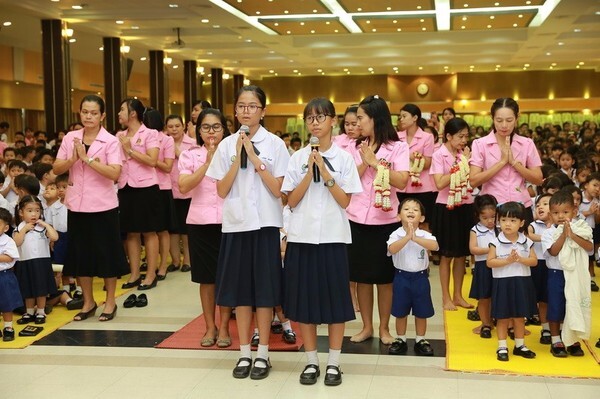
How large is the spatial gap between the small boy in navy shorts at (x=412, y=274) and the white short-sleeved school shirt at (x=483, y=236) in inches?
25.5

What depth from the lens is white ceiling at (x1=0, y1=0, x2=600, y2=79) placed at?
1566 cm

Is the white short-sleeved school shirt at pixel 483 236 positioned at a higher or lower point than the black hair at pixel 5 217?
lower

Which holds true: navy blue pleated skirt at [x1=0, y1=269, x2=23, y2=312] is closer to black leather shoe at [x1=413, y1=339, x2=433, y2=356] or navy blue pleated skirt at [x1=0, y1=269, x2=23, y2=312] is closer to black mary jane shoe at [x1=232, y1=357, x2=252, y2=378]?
black mary jane shoe at [x1=232, y1=357, x2=252, y2=378]

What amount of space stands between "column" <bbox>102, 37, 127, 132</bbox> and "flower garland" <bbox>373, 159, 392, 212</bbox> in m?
15.1

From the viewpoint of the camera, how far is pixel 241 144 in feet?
16.1

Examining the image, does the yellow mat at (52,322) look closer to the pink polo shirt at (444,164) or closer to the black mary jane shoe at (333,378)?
the black mary jane shoe at (333,378)

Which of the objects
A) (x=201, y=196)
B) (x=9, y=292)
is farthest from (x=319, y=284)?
(x=9, y=292)

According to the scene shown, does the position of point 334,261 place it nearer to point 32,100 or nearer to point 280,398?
point 280,398

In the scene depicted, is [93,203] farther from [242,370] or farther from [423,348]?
[423,348]

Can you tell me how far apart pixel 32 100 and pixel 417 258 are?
20198mm

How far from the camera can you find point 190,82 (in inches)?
1000

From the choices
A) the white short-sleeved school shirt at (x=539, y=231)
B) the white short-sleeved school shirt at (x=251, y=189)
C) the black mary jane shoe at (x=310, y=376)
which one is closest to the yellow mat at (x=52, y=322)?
the white short-sleeved school shirt at (x=251, y=189)

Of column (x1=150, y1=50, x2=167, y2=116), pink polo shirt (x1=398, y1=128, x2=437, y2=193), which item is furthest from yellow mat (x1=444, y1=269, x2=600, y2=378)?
column (x1=150, y1=50, x2=167, y2=116)

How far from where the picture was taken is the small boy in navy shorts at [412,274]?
554 centimetres
